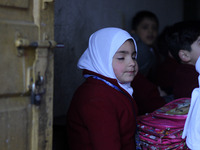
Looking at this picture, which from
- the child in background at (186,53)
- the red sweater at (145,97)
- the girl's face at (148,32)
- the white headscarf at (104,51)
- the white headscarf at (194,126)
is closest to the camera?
the white headscarf at (194,126)

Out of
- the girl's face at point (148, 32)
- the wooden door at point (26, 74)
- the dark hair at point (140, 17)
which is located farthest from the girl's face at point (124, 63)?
the girl's face at point (148, 32)

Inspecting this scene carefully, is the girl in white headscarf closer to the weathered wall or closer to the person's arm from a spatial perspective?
the person's arm

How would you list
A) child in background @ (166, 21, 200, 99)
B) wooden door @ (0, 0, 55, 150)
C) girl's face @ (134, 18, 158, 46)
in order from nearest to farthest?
wooden door @ (0, 0, 55, 150)
child in background @ (166, 21, 200, 99)
girl's face @ (134, 18, 158, 46)

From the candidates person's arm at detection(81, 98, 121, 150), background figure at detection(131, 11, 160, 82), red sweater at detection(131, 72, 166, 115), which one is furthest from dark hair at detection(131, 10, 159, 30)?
person's arm at detection(81, 98, 121, 150)

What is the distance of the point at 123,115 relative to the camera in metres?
2.23

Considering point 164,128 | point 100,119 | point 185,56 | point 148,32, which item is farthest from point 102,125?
point 148,32

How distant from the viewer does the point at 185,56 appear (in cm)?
285

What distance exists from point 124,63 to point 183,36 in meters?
0.88

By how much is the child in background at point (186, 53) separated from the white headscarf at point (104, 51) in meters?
0.63

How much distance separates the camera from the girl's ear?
283 centimetres

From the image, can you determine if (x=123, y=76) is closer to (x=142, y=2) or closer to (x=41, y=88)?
(x=41, y=88)

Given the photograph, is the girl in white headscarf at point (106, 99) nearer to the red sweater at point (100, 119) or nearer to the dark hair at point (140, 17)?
the red sweater at point (100, 119)

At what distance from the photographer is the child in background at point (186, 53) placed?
2739 millimetres

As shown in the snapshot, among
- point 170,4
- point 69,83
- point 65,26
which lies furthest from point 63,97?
point 170,4
